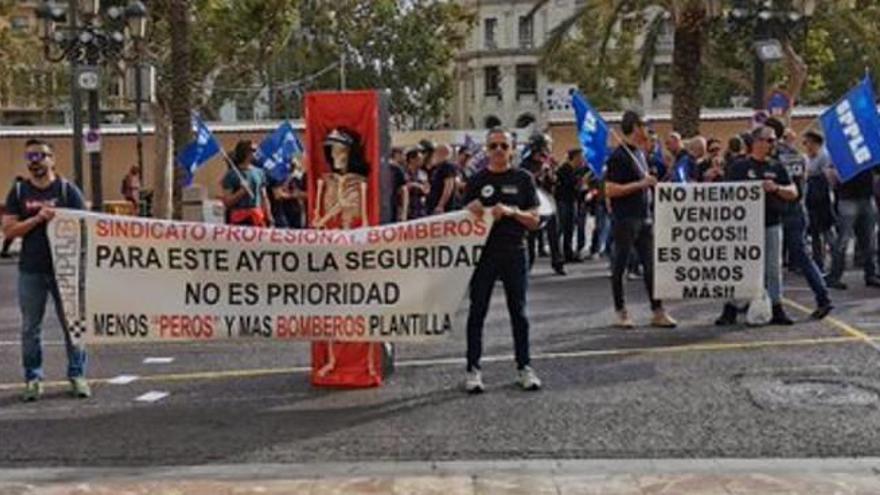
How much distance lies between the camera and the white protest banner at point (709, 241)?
10.2 metres

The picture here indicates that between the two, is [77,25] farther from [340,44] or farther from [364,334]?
[340,44]

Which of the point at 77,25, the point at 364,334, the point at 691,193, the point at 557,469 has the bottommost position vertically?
the point at 557,469

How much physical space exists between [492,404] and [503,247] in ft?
3.44

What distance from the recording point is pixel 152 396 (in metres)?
8.33

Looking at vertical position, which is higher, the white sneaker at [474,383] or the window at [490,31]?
the window at [490,31]

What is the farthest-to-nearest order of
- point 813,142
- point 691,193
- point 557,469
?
point 813,142 → point 691,193 → point 557,469

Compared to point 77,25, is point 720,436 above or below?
below

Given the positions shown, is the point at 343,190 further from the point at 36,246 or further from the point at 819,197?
the point at 819,197

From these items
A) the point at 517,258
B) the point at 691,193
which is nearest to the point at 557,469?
the point at 517,258

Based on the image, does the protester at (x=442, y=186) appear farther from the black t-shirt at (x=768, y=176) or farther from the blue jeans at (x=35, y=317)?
the blue jeans at (x=35, y=317)

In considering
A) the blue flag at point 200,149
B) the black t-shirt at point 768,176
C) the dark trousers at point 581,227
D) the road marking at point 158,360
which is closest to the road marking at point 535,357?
the road marking at point 158,360

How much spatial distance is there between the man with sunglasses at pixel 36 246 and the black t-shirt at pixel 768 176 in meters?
5.41

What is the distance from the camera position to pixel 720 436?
6.88 meters

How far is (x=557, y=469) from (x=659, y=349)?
338cm
